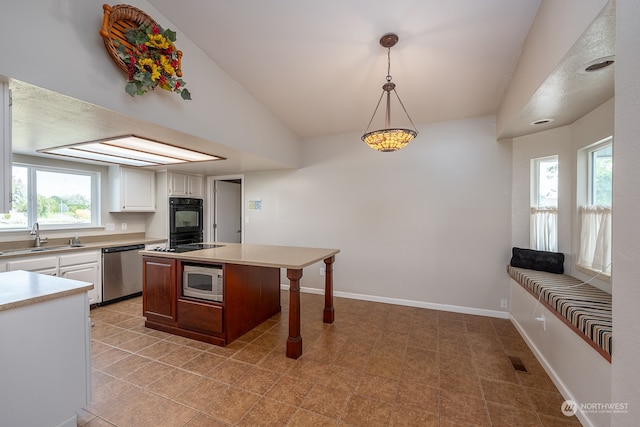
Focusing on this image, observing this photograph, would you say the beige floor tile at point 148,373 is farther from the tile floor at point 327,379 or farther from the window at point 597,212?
the window at point 597,212

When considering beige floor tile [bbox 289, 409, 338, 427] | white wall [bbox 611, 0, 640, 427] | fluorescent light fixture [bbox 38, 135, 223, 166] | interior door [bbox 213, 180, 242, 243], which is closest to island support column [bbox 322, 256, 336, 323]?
beige floor tile [bbox 289, 409, 338, 427]

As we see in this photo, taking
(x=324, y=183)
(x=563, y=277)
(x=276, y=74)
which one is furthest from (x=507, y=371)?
(x=276, y=74)

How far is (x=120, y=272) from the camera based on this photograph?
3785 mm

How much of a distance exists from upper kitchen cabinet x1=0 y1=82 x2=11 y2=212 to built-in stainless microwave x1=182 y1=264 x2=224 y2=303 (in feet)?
4.71

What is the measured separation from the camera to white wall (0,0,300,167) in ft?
4.75

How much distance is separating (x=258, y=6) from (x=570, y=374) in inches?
142

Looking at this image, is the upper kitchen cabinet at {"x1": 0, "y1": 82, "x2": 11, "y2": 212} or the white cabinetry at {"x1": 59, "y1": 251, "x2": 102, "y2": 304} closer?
the upper kitchen cabinet at {"x1": 0, "y1": 82, "x2": 11, "y2": 212}

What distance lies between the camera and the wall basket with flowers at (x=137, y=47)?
1759 mm

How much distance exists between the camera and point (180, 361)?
2.31m

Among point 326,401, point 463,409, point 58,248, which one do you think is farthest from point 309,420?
point 58,248

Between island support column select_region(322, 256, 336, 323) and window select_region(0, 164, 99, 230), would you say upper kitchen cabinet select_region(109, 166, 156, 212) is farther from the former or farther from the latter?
island support column select_region(322, 256, 336, 323)

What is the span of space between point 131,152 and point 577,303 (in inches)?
175

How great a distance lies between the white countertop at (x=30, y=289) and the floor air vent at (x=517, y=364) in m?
3.29

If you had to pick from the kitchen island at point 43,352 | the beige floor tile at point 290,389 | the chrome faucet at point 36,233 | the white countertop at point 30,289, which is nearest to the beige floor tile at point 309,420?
the beige floor tile at point 290,389
